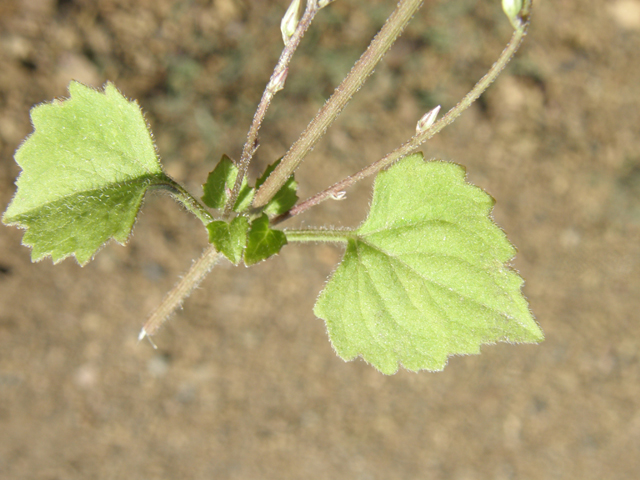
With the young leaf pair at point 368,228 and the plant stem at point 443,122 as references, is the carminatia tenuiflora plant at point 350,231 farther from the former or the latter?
the plant stem at point 443,122

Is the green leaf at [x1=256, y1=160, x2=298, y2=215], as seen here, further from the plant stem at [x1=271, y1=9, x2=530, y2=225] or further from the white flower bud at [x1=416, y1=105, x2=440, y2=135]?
the white flower bud at [x1=416, y1=105, x2=440, y2=135]

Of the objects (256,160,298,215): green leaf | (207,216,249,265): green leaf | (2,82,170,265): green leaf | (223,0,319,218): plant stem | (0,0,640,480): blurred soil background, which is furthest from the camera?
(0,0,640,480): blurred soil background

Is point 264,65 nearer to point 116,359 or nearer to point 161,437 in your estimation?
point 116,359

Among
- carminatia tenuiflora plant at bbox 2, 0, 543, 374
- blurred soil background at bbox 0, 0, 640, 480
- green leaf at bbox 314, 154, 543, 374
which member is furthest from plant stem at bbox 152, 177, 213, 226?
blurred soil background at bbox 0, 0, 640, 480

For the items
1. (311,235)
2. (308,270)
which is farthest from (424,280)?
(308,270)

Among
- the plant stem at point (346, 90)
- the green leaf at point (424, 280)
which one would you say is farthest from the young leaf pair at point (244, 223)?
the green leaf at point (424, 280)

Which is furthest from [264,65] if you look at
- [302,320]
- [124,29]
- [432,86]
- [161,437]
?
[161,437]

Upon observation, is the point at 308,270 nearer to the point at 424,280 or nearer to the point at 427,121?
the point at 424,280
